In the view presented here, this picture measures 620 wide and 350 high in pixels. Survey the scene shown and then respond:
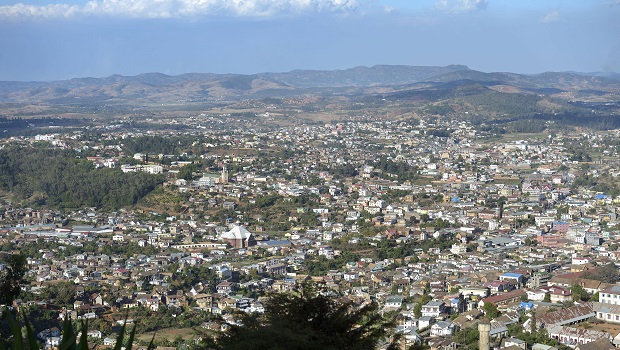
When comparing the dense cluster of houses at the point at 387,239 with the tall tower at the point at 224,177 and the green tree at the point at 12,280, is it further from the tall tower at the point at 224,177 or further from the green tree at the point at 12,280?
the green tree at the point at 12,280

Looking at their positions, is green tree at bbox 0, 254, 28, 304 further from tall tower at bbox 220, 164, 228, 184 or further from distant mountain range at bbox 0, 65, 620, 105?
distant mountain range at bbox 0, 65, 620, 105

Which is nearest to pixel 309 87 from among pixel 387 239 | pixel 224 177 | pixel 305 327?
pixel 224 177

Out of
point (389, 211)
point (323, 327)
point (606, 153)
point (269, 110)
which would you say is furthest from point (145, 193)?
point (269, 110)

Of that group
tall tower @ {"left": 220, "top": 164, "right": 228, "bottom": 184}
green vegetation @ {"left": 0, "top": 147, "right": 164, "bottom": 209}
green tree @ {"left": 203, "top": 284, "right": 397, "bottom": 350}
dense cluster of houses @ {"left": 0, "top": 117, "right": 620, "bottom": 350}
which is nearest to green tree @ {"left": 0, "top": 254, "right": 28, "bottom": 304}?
dense cluster of houses @ {"left": 0, "top": 117, "right": 620, "bottom": 350}

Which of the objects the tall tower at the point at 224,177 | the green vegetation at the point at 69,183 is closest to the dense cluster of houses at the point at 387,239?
the tall tower at the point at 224,177

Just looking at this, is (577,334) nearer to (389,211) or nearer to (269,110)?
(389,211)
